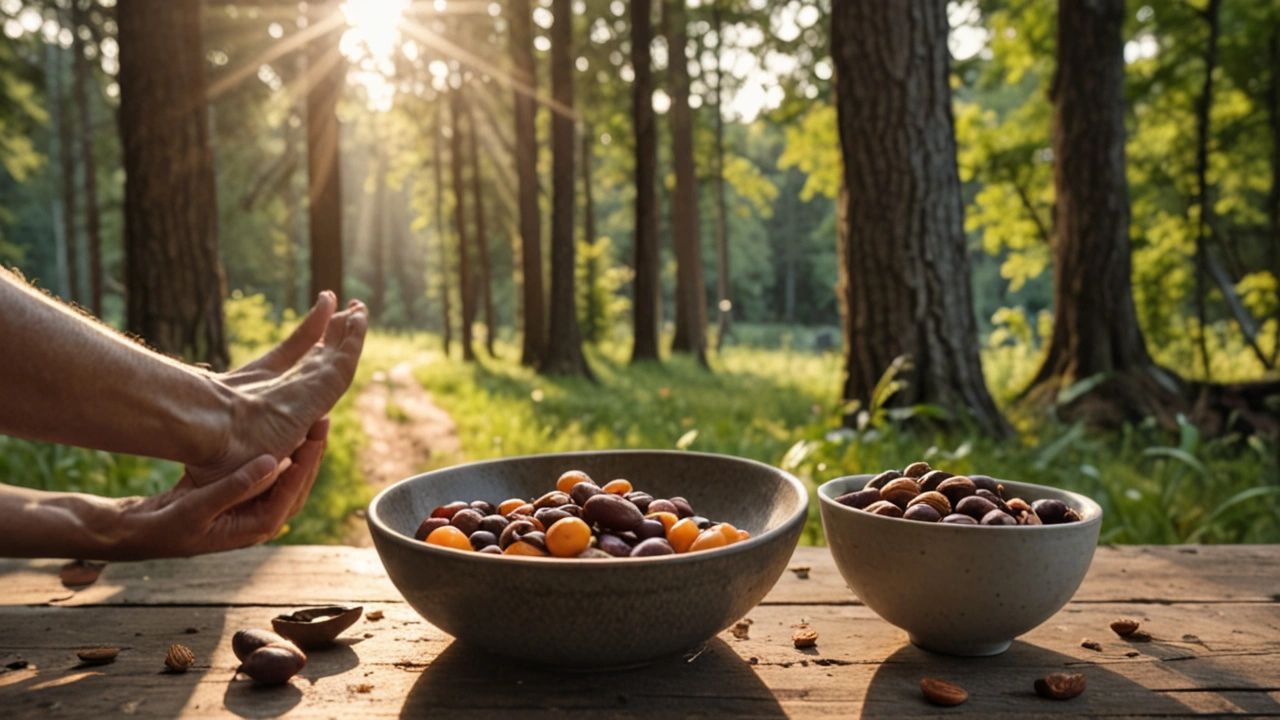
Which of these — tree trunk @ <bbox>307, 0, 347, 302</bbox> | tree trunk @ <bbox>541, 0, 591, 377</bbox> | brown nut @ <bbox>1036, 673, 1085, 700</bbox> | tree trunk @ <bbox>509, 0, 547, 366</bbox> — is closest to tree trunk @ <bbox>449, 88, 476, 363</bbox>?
tree trunk @ <bbox>509, 0, 547, 366</bbox>

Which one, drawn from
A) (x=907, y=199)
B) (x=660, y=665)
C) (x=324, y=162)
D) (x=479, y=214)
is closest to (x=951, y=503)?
(x=660, y=665)

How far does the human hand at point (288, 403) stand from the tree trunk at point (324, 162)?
7773 mm

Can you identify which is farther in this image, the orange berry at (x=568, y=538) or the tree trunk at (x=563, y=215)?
the tree trunk at (x=563, y=215)

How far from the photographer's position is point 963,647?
1183 millimetres

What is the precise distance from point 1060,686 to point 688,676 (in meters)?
0.47

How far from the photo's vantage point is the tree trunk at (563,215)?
10.6m

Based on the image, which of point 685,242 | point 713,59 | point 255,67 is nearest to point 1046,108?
point 685,242

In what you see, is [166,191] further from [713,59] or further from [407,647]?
[713,59]

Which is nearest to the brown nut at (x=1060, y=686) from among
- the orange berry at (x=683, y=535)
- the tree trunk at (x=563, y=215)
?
the orange berry at (x=683, y=535)

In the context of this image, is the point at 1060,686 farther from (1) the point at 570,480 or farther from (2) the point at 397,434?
(2) the point at 397,434

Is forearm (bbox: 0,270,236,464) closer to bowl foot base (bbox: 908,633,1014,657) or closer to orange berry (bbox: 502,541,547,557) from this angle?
orange berry (bbox: 502,541,547,557)

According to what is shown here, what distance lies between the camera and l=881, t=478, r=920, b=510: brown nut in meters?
1.25

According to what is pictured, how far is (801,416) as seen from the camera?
6.52 m

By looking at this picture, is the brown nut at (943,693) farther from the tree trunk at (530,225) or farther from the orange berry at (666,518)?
the tree trunk at (530,225)
